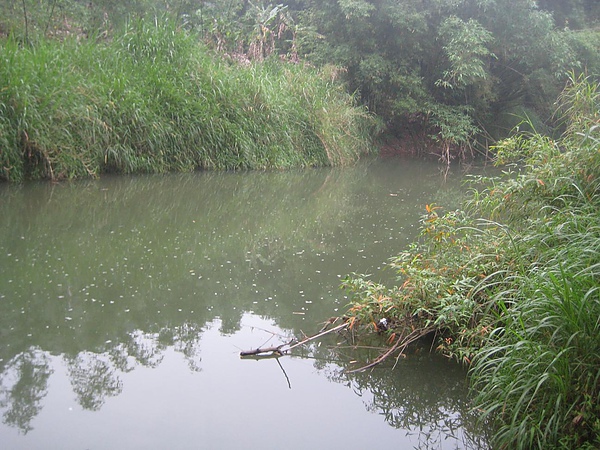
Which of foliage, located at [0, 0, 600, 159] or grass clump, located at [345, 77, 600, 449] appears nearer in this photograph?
grass clump, located at [345, 77, 600, 449]

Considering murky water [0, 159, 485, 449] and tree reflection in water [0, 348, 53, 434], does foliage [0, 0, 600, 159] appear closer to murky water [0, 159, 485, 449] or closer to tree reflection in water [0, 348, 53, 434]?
murky water [0, 159, 485, 449]

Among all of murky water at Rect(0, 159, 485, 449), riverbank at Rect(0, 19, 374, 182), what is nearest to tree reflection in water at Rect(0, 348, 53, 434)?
murky water at Rect(0, 159, 485, 449)

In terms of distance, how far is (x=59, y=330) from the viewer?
372cm

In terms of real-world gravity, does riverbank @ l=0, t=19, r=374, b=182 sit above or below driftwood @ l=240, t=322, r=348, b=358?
below

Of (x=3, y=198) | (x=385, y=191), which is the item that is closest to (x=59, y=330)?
(x=3, y=198)

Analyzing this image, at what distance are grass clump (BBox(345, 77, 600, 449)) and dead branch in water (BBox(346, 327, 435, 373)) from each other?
0.06 m

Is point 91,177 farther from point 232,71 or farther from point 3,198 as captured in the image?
point 232,71

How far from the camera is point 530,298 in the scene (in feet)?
8.92

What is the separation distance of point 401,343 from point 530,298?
0.95 meters

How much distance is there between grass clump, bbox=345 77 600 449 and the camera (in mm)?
2408

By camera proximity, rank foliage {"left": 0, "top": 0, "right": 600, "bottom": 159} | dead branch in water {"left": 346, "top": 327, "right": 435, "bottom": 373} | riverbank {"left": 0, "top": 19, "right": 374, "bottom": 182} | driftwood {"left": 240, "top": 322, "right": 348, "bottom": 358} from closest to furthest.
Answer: dead branch in water {"left": 346, "top": 327, "right": 435, "bottom": 373}
driftwood {"left": 240, "top": 322, "right": 348, "bottom": 358}
riverbank {"left": 0, "top": 19, "right": 374, "bottom": 182}
foliage {"left": 0, "top": 0, "right": 600, "bottom": 159}

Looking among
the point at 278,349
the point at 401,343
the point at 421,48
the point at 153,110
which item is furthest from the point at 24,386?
the point at 421,48

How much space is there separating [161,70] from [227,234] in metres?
4.89

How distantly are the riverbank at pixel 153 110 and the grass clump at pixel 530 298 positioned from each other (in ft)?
18.6
